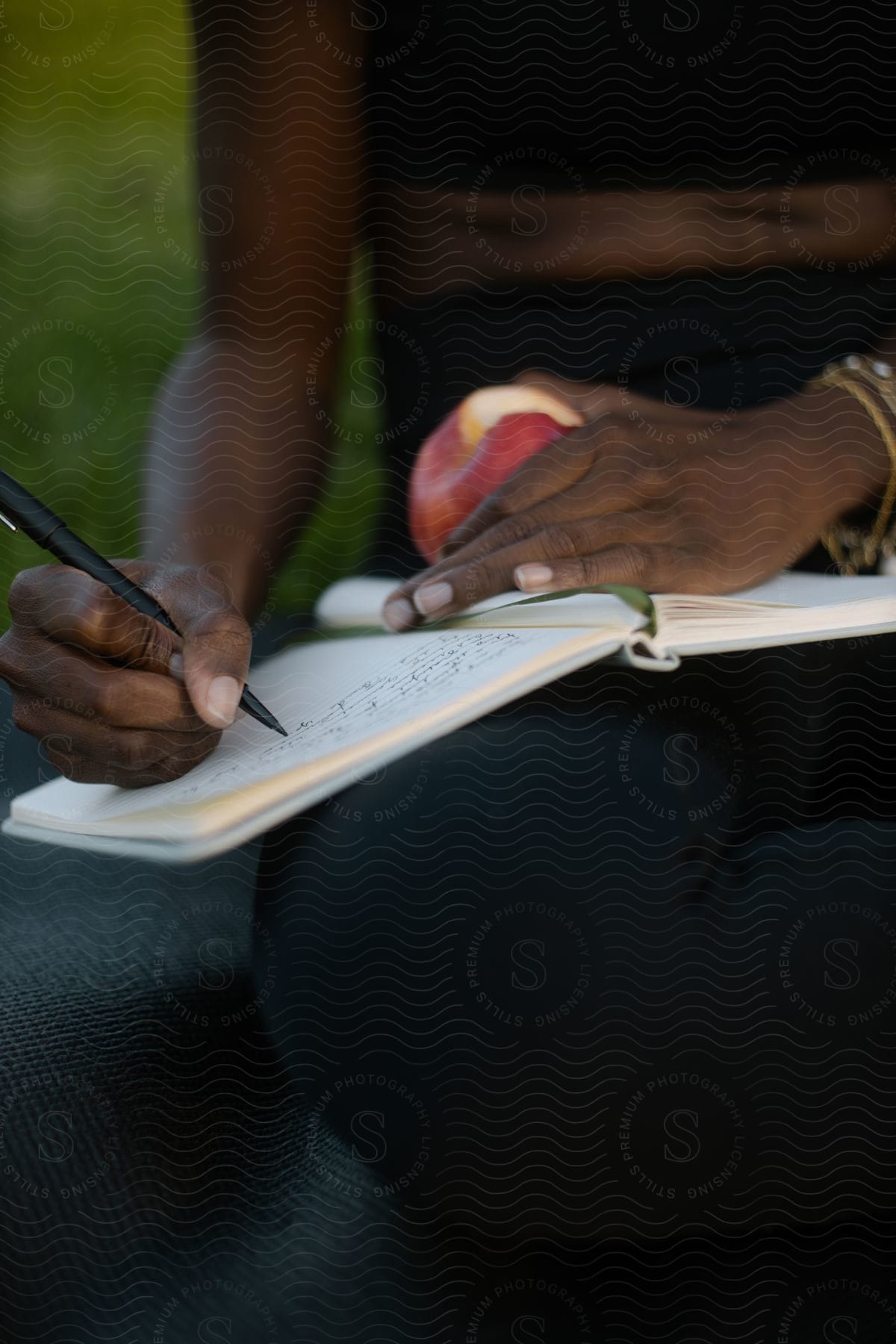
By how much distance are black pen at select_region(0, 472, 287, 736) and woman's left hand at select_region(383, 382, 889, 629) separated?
0.06 metres

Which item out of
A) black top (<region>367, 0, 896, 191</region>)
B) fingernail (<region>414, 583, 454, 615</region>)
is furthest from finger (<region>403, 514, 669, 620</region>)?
black top (<region>367, 0, 896, 191</region>)

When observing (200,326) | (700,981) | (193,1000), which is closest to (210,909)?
(193,1000)

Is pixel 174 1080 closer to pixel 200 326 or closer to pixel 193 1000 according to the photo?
pixel 193 1000

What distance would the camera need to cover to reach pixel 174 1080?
10.4 inches

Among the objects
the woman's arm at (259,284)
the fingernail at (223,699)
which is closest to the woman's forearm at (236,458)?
the woman's arm at (259,284)

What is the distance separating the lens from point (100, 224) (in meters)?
0.43

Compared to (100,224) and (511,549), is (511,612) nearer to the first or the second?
(511,549)

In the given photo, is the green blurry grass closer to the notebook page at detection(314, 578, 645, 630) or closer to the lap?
the notebook page at detection(314, 578, 645, 630)

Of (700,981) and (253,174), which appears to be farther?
(253,174)

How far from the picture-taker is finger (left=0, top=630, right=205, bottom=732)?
27cm

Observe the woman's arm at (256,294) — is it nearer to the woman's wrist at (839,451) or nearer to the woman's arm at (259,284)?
the woman's arm at (259,284)

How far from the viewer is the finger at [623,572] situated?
0.97ft

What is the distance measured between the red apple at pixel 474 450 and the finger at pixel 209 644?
95 millimetres

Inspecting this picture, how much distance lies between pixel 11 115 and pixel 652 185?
0.81ft
